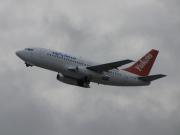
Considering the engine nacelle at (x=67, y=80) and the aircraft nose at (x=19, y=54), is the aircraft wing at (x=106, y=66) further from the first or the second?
the aircraft nose at (x=19, y=54)

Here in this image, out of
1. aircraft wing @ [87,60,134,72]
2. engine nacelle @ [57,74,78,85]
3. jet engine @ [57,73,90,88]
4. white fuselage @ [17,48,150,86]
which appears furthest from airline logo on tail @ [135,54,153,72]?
engine nacelle @ [57,74,78,85]

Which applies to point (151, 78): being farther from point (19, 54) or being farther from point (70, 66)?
point (19, 54)

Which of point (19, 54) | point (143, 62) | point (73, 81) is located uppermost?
point (143, 62)

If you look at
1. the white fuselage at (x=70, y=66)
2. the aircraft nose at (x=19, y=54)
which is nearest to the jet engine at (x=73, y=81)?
the white fuselage at (x=70, y=66)

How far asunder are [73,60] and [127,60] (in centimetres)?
1074

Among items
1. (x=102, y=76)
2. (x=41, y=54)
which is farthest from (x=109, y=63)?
(x=41, y=54)

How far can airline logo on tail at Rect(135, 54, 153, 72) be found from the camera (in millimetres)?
141625

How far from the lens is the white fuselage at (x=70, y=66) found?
128 metres

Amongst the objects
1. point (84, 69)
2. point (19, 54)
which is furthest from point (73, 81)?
point (19, 54)

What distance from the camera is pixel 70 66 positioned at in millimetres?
130375

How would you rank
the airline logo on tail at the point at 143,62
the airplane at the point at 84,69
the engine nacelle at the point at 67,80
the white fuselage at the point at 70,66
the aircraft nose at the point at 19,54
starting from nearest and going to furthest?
the white fuselage at the point at 70,66
the airplane at the point at 84,69
the aircraft nose at the point at 19,54
the engine nacelle at the point at 67,80
the airline logo on tail at the point at 143,62

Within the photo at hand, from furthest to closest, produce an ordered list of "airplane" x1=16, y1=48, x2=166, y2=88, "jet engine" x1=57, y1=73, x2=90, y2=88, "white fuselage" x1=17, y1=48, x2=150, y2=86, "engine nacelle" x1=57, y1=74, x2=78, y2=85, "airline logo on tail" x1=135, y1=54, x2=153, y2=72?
"airline logo on tail" x1=135, y1=54, x2=153, y2=72
"engine nacelle" x1=57, y1=74, x2=78, y2=85
"jet engine" x1=57, y1=73, x2=90, y2=88
"airplane" x1=16, y1=48, x2=166, y2=88
"white fuselage" x1=17, y1=48, x2=150, y2=86

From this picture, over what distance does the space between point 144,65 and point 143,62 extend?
0.99 meters

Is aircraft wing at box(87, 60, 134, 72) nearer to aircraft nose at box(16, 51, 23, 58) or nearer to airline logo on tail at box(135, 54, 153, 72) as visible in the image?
airline logo on tail at box(135, 54, 153, 72)
